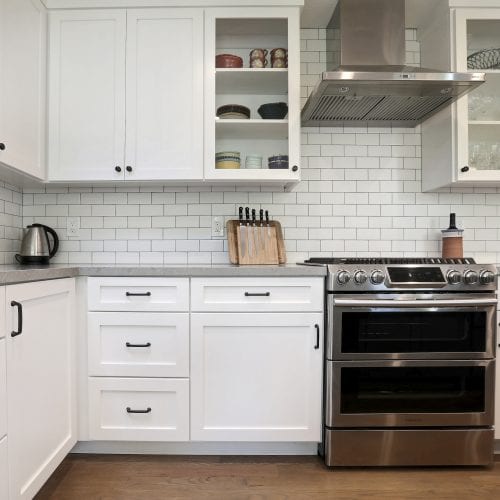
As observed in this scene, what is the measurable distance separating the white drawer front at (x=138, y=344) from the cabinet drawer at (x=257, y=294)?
0.14 metres

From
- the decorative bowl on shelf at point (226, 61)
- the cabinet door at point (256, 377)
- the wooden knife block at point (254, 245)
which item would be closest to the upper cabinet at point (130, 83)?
the decorative bowl on shelf at point (226, 61)

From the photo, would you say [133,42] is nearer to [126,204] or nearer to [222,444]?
[126,204]

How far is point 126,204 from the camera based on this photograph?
2426 millimetres

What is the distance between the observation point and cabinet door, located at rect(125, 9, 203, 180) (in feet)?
6.85

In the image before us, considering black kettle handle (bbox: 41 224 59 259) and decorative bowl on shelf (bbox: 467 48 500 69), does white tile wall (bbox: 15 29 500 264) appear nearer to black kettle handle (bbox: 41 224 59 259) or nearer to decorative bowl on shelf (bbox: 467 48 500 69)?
black kettle handle (bbox: 41 224 59 259)

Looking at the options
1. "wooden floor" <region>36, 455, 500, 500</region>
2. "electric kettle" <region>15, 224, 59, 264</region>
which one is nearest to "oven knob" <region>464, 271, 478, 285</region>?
"wooden floor" <region>36, 455, 500, 500</region>

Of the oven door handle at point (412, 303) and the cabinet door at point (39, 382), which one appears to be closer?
the cabinet door at point (39, 382)

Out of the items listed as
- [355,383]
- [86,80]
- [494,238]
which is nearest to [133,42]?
[86,80]

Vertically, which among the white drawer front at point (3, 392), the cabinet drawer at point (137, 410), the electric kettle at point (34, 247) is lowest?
the cabinet drawer at point (137, 410)

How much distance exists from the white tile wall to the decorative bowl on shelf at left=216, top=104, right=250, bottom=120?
16.6 inches

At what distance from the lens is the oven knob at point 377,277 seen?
70.6 inches

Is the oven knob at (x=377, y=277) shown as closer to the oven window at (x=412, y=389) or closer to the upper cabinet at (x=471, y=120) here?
the oven window at (x=412, y=389)

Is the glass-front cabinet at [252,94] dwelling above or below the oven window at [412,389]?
above

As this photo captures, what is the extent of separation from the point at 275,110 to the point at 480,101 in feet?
3.82
